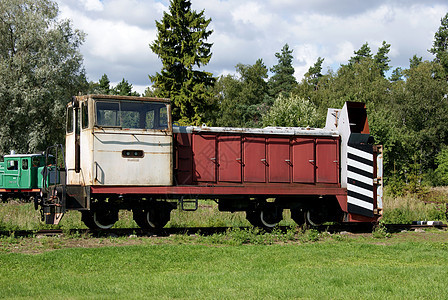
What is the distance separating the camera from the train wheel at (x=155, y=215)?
1261 cm

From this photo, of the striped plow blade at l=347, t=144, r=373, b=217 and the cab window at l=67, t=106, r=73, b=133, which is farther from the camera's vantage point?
the striped plow blade at l=347, t=144, r=373, b=217

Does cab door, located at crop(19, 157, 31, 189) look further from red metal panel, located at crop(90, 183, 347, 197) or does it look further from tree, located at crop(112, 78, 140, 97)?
tree, located at crop(112, 78, 140, 97)

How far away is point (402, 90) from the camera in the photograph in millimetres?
57219

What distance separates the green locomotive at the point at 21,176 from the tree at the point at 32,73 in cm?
841

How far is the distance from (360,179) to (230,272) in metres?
6.74

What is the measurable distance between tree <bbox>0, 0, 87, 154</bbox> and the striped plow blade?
94.3 feet

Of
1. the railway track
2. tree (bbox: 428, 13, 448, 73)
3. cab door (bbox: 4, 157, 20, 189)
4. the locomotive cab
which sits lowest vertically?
the railway track

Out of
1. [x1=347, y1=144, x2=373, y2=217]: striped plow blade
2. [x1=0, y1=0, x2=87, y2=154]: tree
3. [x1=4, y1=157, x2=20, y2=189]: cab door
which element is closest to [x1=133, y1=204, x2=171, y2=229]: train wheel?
[x1=347, y1=144, x2=373, y2=217]: striped plow blade

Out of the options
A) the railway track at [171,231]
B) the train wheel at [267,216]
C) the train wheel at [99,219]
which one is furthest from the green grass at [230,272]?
the train wheel at [267,216]

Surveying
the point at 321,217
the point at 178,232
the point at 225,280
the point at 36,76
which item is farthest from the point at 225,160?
the point at 36,76

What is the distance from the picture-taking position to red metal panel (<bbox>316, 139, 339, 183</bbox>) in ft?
44.8

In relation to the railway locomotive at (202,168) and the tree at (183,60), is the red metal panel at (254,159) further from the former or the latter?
the tree at (183,60)

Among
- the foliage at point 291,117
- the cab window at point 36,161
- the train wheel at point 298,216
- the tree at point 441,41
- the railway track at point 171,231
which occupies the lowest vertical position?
the railway track at point 171,231

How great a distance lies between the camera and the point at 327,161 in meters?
13.7
